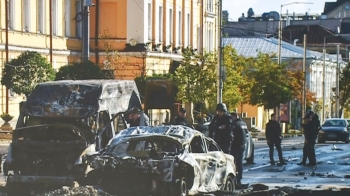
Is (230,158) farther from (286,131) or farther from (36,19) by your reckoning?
(286,131)

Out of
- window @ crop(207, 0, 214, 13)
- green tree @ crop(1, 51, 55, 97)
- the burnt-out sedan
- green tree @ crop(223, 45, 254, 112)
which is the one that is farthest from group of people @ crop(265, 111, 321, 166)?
window @ crop(207, 0, 214, 13)

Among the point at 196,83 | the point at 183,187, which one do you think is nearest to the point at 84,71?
the point at 183,187

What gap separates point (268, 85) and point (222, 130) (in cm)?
4722

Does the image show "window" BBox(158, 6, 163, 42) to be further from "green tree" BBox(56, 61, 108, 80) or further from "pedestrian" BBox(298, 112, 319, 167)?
"pedestrian" BBox(298, 112, 319, 167)

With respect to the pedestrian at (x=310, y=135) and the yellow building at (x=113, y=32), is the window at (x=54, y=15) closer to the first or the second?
the yellow building at (x=113, y=32)

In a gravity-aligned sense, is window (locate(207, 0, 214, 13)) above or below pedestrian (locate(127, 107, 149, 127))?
above

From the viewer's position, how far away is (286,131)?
79000 mm

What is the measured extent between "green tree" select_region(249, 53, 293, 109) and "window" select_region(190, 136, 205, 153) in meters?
50.8

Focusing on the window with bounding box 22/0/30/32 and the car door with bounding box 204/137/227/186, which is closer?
the car door with bounding box 204/137/227/186

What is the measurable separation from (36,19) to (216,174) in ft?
107

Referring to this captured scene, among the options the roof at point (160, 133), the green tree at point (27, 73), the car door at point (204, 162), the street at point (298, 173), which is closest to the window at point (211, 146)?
the car door at point (204, 162)

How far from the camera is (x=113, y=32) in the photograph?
193 feet

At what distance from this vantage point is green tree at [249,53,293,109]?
224 feet

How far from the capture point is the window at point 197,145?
1753 centimetres
